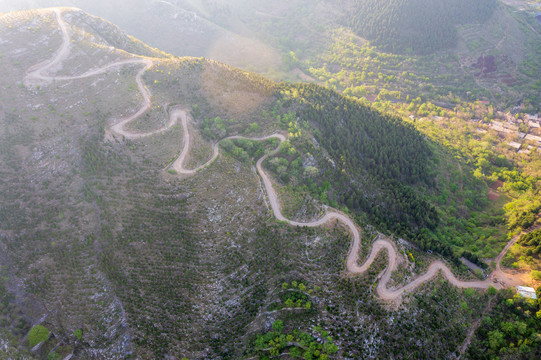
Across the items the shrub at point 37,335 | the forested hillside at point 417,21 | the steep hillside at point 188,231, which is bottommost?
the shrub at point 37,335

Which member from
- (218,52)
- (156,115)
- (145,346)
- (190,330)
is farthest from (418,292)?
(218,52)

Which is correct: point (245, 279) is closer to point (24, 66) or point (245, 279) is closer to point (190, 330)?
point (190, 330)

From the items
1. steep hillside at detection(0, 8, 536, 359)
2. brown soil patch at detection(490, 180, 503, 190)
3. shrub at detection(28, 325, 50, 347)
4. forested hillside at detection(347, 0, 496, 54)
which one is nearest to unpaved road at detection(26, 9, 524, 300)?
steep hillside at detection(0, 8, 536, 359)

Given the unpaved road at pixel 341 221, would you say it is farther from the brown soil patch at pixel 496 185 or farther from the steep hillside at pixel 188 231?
the brown soil patch at pixel 496 185

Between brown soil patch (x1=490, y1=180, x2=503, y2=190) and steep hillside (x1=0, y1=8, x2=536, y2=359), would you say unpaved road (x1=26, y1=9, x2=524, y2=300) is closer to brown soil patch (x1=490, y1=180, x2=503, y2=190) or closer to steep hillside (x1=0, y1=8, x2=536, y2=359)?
steep hillside (x1=0, y1=8, x2=536, y2=359)

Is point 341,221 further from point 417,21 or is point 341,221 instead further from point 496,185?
point 417,21

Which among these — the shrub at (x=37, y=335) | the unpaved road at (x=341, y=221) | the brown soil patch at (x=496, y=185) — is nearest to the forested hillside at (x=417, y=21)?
the brown soil patch at (x=496, y=185)
